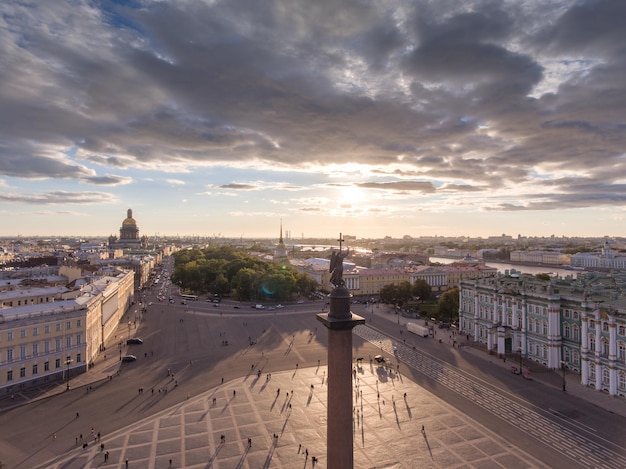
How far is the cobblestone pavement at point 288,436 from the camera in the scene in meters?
27.7

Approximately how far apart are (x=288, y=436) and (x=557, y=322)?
3338cm

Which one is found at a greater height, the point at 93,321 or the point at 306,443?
the point at 93,321

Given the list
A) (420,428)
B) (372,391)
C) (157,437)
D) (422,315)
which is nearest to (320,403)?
(372,391)

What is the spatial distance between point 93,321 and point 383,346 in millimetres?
35756

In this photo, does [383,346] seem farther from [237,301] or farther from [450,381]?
[237,301]

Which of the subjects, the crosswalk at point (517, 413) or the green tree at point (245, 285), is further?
the green tree at point (245, 285)

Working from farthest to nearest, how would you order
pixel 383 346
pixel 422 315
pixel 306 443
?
1. pixel 422 315
2. pixel 383 346
3. pixel 306 443

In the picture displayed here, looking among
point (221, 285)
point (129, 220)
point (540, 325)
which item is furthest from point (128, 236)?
point (540, 325)

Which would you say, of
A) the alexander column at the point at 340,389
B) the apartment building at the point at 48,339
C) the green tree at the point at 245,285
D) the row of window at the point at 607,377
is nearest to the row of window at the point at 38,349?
the apartment building at the point at 48,339

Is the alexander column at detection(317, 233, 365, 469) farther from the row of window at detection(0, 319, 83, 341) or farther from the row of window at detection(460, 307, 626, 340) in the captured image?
the row of window at detection(0, 319, 83, 341)

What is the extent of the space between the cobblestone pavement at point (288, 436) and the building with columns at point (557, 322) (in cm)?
Result: 1691

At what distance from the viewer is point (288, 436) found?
1228 inches

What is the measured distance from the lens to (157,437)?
30844mm

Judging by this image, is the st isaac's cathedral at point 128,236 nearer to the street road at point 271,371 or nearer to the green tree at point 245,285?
the green tree at point 245,285
